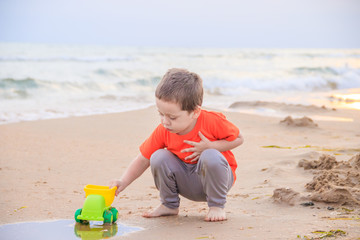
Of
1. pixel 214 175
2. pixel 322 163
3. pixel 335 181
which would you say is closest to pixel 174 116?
pixel 214 175

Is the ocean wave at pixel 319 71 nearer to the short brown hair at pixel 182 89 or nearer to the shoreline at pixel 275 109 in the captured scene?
the shoreline at pixel 275 109

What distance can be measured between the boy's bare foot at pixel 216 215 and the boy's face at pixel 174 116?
1.75 feet

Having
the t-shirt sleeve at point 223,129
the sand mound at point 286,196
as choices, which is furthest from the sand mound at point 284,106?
the t-shirt sleeve at point 223,129

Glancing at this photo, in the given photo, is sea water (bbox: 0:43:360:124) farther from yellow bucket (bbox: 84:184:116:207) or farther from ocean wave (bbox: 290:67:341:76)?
yellow bucket (bbox: 84:184:116:207)

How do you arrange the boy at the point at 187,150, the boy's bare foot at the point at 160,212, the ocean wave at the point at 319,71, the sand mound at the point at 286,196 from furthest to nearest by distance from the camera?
the ocean wave at the point at 319,71, the sand mound at the point at 286,196, the boy's bare foot at the point at 160,212, the boy at the point at 187,150

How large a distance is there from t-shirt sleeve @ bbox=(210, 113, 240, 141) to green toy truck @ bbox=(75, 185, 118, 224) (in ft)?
2.40

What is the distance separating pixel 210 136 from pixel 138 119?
4.67 metres

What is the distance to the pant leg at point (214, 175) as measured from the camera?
8.28 ft

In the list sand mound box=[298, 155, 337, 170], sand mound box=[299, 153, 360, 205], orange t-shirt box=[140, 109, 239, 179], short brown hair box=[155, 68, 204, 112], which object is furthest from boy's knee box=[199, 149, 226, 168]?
sand mound box=[298, 155, 337, 170]

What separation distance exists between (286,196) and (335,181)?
441 mm

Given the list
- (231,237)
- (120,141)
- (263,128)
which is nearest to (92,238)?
(231,237)

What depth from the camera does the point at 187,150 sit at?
8.55 feet

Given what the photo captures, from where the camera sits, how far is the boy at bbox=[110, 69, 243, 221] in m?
2.51

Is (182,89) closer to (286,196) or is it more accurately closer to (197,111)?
(197,111)
